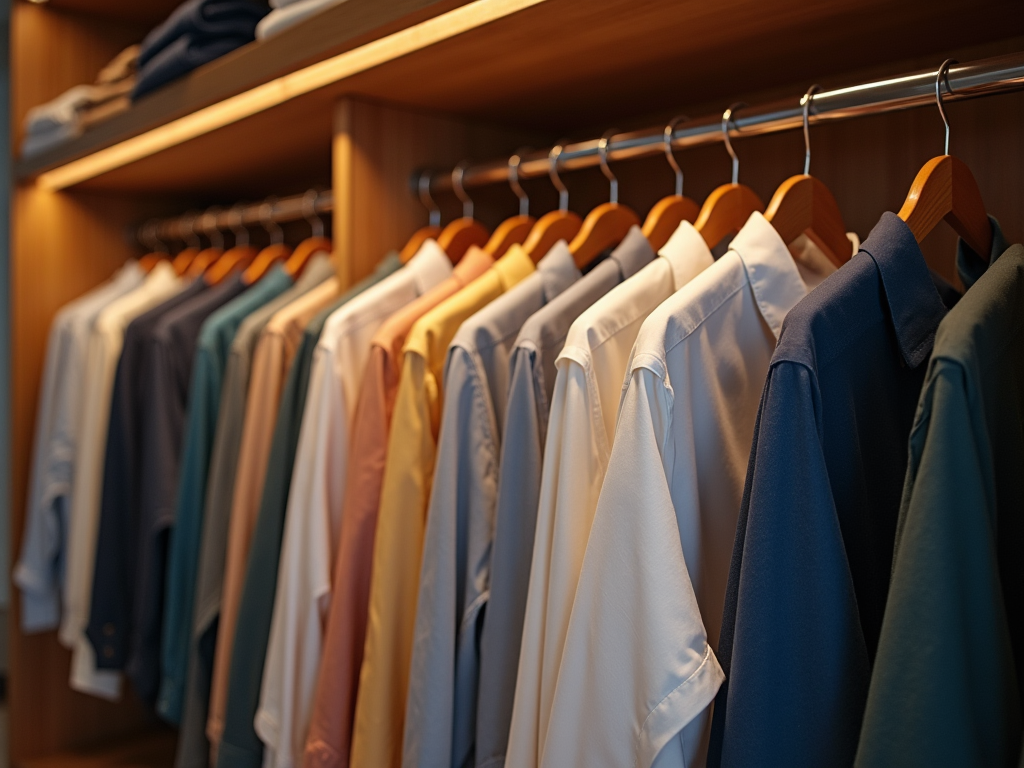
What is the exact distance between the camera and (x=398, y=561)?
105 centimetres

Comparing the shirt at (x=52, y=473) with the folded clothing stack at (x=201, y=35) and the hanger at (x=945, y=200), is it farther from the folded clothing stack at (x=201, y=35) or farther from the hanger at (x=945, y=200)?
the hanger at (x=945, y=200)

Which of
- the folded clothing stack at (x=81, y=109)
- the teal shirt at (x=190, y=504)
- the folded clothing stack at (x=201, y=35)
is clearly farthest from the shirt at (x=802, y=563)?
the folded clothing stack at (x=81, y=109)

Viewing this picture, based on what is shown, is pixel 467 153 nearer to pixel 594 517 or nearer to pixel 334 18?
pixel 334 18

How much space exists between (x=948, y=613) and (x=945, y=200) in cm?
44

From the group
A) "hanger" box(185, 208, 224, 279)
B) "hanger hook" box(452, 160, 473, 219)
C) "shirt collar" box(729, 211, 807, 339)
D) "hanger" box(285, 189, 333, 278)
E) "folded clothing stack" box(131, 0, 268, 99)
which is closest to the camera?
"shirt collar" box(729, 211, 807, 339)

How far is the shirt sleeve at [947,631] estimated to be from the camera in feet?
1.98

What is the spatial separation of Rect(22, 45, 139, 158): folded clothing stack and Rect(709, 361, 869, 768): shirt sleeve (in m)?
1.47

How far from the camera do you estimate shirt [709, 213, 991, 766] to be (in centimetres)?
69

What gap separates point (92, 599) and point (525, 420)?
1014 mm

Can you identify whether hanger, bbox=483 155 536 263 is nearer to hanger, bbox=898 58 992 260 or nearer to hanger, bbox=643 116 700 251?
hanger, bbox=643 116 700 251

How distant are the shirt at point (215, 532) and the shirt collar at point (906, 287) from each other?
3.14 feet

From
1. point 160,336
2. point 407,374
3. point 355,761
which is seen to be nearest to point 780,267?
point 407,374

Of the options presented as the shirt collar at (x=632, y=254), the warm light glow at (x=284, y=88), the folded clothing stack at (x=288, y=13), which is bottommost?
the shirt collar at (x=632, y=254)

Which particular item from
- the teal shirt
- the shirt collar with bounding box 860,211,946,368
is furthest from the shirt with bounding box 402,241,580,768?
the teal shirt
